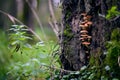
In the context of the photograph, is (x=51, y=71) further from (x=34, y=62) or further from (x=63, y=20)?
(x=63, y=20)

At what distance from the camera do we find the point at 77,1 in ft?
8.82

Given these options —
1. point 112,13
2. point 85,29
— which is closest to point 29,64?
point 85,29

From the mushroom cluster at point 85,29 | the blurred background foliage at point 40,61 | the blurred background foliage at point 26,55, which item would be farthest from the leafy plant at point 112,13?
the blurred background foliage at point 26,55

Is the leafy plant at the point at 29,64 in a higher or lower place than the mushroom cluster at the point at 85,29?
lower

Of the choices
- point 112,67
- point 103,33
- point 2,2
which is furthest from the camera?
point 2,2

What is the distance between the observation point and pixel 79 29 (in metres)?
2.63

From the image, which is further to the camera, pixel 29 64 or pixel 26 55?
pixel 26 55

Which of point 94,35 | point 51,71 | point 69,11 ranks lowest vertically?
point 51,71

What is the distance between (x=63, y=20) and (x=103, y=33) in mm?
518

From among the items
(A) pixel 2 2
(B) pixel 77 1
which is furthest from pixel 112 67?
(A) pixel 2 2

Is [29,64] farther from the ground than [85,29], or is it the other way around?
[85,29]

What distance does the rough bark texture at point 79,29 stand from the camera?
2.39m

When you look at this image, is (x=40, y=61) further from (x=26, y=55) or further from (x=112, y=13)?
(x=112, y=13)

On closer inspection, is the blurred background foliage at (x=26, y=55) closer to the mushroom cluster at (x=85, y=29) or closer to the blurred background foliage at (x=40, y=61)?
the blurred background foliage at (x=40, y=61)
